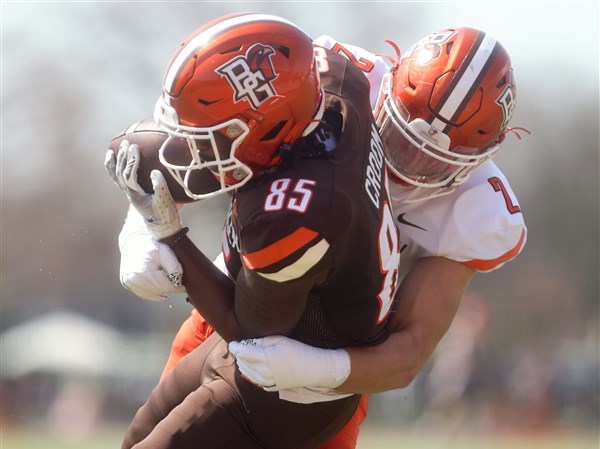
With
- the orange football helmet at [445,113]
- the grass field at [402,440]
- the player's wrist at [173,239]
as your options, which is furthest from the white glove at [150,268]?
the grass field at [402,440]

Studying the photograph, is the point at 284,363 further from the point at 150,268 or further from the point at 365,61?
the point at 365,61

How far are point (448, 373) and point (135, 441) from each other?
19.0 ft

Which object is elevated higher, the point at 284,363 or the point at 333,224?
the point at 333,224

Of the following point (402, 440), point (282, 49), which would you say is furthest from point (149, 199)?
point (402, 440)

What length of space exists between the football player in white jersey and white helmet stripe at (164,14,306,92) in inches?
17.2

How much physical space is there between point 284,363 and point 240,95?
0.75m

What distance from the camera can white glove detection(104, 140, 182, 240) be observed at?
9.19 ft

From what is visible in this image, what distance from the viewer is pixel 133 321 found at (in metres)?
8.79

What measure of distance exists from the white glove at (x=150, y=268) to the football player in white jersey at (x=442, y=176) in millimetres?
52

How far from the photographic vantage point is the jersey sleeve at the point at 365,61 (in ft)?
→ 11.4

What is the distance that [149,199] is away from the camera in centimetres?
284

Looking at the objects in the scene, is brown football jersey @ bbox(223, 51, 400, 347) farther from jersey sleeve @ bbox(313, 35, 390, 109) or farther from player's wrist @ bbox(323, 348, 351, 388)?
jersey sleeve @ bbox(313, 35, 390, 109)

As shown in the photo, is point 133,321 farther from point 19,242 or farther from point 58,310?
point 19,242

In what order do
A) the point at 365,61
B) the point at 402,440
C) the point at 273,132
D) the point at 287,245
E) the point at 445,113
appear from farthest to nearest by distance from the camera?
the point at 402,440 → the point at 365,61 → the point at 445,113 → the point at 273,132 → the point at 287,245
